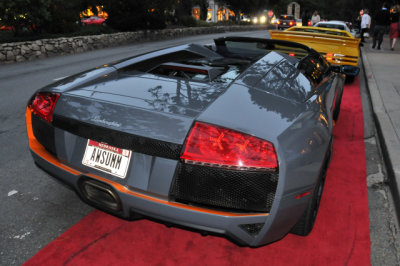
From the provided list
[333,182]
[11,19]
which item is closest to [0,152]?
[333,182]

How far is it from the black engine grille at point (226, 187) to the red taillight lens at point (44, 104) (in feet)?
3.42

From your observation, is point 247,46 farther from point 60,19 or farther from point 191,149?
point 60,19

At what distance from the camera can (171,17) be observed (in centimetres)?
3356

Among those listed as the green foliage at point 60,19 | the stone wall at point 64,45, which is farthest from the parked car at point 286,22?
the green foliage at point 60,19

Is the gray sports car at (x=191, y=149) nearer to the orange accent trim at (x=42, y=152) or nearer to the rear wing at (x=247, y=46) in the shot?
the orange accent trim at (x=42, y=152)

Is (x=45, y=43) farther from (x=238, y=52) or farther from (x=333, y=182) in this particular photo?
(x=333, y=182)

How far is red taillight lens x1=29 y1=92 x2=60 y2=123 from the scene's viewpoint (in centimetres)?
234

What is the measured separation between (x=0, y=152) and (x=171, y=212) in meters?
2.90

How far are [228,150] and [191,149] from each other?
0.20 m

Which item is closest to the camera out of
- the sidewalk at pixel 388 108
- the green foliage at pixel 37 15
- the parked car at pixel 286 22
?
the sidewalk at pixel 388 108

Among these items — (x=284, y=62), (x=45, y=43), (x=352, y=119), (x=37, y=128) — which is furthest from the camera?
(x=45, y=43)

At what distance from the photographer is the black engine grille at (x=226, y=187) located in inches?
74.0

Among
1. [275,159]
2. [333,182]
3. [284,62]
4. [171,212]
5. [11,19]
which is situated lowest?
[333,182]

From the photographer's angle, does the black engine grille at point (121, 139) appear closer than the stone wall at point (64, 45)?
Yes
